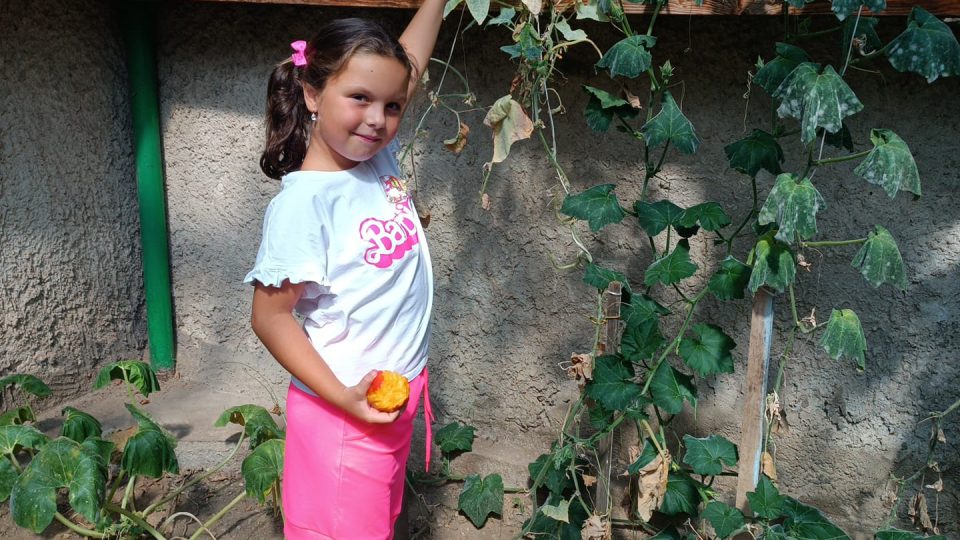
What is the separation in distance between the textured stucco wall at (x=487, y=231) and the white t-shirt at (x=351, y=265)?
2.97 feet

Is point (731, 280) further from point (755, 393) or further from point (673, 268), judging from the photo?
point (755, 393)

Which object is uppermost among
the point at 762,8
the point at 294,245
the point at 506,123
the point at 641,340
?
the point at 762,8

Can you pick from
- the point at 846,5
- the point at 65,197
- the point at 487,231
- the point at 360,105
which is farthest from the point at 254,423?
the point at 846,5

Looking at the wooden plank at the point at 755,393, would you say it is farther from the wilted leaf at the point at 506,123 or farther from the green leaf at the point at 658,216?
the wilted leaf at the point at 506,123

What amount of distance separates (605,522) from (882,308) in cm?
85

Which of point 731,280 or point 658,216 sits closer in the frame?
point 731,280

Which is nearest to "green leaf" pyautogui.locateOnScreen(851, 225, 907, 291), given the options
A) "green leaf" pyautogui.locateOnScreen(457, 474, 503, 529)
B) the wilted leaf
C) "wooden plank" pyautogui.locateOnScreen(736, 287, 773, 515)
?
"wooden plank" pyautogui.locateOnScreen(736, 287, 773, 515)

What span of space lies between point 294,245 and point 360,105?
10.3 inches

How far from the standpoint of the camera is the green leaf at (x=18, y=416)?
8.09 feet

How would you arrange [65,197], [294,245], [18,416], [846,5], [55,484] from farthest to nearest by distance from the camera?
[65,197] → [18,416] → [55,484] → [846,5] → [294,245]

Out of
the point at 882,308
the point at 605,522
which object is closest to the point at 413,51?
the point at 605,522

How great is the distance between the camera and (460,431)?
2574 mm

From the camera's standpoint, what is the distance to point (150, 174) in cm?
289

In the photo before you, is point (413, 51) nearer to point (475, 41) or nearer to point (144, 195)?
point (475, 41)
